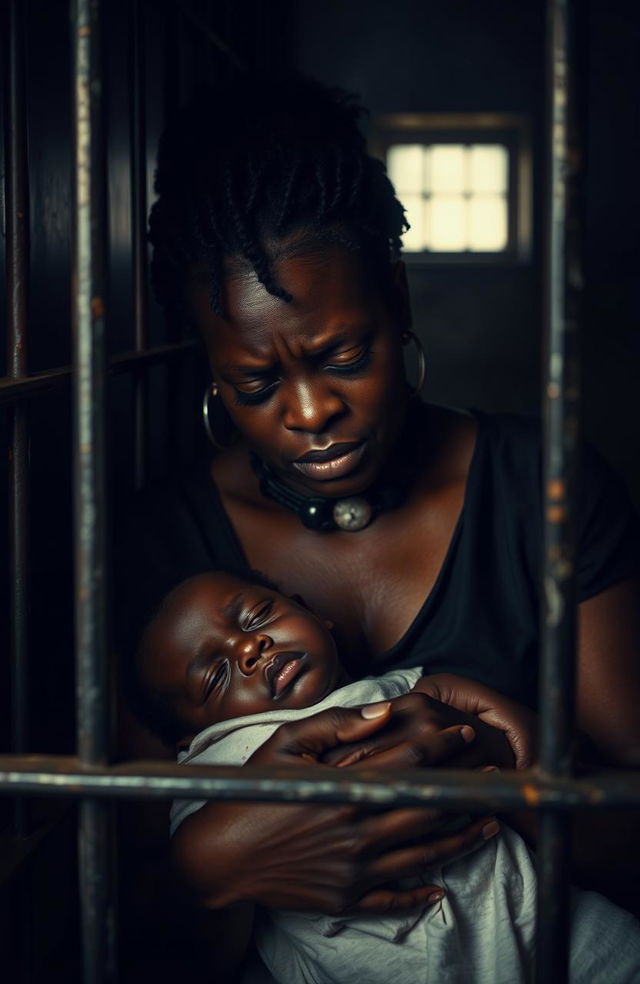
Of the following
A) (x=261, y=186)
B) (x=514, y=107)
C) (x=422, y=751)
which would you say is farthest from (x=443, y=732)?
(x=514, y=107)

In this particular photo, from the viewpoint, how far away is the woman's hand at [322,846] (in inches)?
42.3

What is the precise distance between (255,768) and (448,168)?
4362mm

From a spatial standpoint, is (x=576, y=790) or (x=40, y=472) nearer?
(x=576, y=790)

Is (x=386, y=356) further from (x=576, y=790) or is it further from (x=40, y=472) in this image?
(x=576, y=790)

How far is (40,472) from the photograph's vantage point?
60.6 inches

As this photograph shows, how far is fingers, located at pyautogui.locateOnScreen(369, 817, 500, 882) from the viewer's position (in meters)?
1.08

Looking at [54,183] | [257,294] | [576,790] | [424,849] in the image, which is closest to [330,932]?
[424,849]

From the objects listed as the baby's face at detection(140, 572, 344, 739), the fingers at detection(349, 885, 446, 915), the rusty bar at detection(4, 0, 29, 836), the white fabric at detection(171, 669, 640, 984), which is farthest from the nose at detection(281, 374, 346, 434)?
the fingers at detection(349, 885, 446, 915)

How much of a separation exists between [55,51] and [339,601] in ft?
2.96

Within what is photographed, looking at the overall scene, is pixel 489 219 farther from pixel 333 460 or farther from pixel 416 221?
pixel 333 460

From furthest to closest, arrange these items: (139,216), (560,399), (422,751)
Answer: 1. (139,216)
2. (422,751)
3. (560,399)

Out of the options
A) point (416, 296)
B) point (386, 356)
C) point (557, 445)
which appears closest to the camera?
point (557, 445)

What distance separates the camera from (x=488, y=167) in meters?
4.77

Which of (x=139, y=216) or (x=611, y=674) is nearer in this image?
(x=611, y=674)
